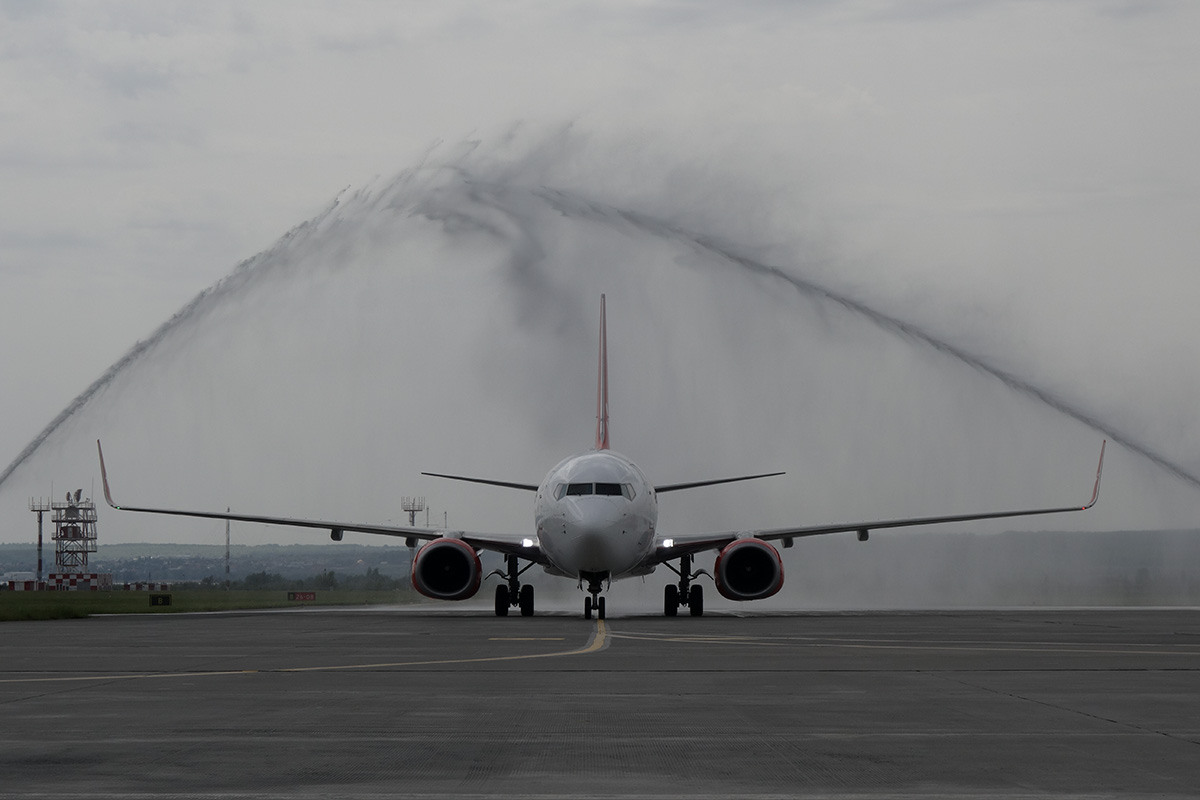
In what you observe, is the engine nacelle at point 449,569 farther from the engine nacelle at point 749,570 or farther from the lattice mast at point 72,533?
the lattice mast at point 72,533

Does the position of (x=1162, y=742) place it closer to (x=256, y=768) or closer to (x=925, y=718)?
(x=925, y=718)

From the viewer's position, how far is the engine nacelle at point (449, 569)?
122 feet

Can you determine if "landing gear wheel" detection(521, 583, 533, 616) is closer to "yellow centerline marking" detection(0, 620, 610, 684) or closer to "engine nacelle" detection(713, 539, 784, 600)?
"engine nacelle" detection(713, 539, 784, 600)

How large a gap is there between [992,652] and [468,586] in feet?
63.1

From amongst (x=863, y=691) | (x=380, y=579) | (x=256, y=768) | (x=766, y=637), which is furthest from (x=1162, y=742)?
(x=380, y=579)

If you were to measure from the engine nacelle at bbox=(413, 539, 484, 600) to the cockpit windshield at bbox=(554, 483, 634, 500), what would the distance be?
381 centimetres

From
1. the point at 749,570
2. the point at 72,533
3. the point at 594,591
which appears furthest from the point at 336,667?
the point at 72,533

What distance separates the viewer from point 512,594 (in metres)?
39.4

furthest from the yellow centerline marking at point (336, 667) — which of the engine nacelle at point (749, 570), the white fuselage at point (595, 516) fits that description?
the engine nacelle at point (749, 570)

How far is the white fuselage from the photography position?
34062mm

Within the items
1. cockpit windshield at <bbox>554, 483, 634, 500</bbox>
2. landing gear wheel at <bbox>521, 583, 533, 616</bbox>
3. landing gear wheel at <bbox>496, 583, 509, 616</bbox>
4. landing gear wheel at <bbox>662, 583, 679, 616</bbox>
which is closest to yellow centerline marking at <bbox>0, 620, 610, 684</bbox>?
cockpit windshield at <bbox>554, 483, 634, 500</bbox>

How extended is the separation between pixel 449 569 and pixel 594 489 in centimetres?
540

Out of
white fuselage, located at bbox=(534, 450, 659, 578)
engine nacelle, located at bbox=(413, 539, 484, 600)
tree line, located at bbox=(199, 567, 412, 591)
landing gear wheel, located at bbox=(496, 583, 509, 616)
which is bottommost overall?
tree line, located at bbox=(199, 567, 412, 591)

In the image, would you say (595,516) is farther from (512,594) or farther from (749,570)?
(512,594)
